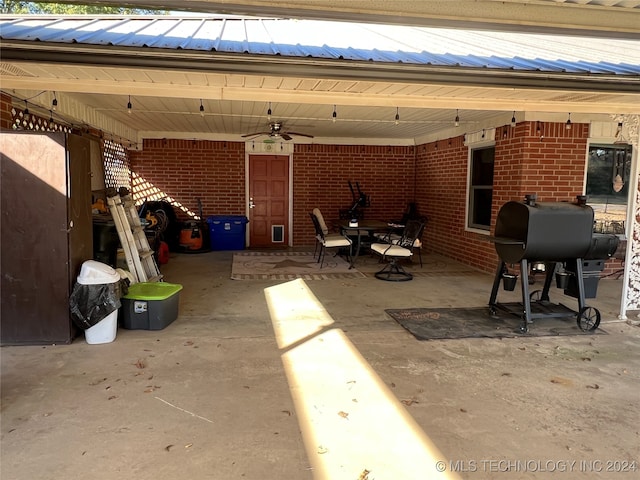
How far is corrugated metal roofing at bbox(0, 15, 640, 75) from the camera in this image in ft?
11.3

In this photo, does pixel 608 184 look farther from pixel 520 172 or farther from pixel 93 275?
pixel 93 275

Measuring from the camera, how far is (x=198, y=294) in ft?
18.9

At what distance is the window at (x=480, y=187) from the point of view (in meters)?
7.57

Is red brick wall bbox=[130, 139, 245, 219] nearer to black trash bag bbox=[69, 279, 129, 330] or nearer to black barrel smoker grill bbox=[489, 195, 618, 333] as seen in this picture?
black trash bag bbox=[69, 279, 129, 330]

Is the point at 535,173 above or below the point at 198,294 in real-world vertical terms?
above

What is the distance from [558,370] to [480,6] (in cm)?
274

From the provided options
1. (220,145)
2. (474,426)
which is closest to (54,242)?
(474,426)

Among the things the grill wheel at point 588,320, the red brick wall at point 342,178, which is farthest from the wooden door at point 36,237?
the red brick wall at point 342,178

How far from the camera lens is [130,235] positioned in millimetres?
5195

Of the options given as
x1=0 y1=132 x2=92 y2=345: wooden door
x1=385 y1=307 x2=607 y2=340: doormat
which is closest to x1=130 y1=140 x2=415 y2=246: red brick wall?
x1=385 y1=307 x2=607 y2=340: doormat

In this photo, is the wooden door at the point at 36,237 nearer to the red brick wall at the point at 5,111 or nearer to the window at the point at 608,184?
the red brick wall at the point at 5,111

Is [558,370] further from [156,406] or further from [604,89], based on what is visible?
[156,406]

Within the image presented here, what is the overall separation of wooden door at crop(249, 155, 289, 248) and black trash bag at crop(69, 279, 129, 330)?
20.8 ft

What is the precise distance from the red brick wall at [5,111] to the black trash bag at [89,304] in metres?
1.90
